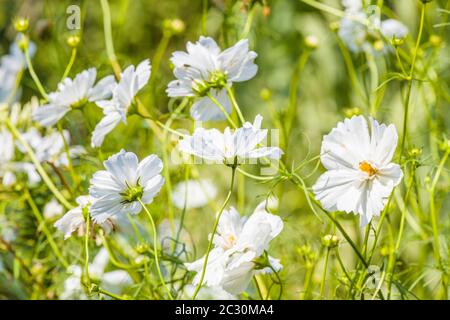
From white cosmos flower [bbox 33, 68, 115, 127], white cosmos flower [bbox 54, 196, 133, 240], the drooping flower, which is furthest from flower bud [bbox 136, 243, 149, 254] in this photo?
the drooping flower

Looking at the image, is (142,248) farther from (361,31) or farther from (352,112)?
(361,31)

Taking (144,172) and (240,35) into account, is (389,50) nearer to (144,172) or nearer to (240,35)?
(240,35)

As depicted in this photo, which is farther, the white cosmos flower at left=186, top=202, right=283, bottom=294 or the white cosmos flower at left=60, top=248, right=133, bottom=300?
the white cosmos flower at left=60, top=248, right=133, bottom=300

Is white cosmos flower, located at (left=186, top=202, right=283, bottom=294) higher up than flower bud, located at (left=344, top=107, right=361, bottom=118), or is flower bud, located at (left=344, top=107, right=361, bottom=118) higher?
flower bud, located at (left=344, top=107, right=361, bottom=118)

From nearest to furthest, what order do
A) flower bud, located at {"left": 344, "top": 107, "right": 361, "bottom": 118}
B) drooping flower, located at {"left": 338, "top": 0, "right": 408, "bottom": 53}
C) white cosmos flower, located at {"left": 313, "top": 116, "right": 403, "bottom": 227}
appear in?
1. white cosmos flower, located at {"left": 313, "top": 116, "right": 403, "bottom": 227}
2. flower bud, located at {"left": 344, "top": 107, "right": 361, "bottom": 118}
3. drooping flower, located at {"left": 338, "top": 0, "right": 408, "bottom": 53}

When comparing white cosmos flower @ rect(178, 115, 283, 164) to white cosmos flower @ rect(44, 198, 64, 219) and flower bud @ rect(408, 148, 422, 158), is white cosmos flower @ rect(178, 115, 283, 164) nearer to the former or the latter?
flower bud @ rect(408, 148, 422, 158)

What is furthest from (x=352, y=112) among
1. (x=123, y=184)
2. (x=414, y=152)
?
(x=123, y=184)

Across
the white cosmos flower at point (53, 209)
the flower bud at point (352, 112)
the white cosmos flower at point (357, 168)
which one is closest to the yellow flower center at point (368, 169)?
the white cosmos flower at point (357, 168)
